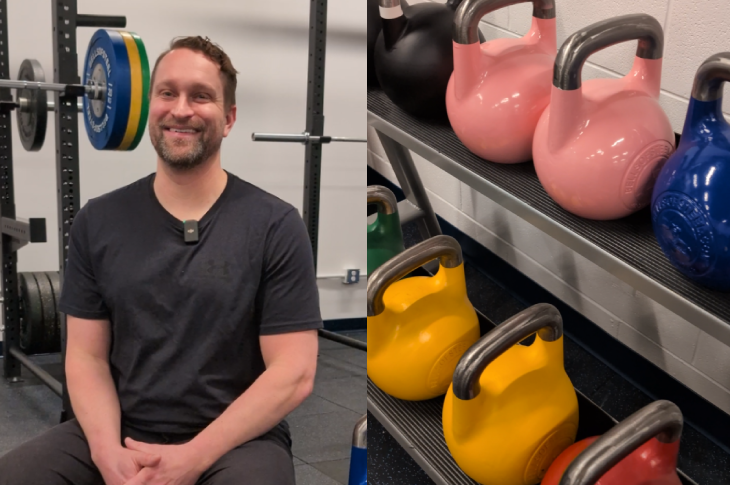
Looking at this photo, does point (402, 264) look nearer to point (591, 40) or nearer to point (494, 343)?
point (494, 343)

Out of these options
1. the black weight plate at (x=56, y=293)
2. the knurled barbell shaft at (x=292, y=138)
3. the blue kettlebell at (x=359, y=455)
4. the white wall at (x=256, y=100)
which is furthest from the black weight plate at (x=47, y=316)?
the blue kettlebell at (x=359, y=455)

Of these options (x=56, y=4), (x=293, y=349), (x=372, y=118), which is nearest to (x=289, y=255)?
(x=293, y=349)

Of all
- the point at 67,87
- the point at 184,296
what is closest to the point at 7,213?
the point at 67,87

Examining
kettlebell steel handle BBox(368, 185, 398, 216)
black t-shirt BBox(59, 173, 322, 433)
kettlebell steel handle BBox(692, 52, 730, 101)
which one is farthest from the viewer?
kettlebell steel handle BBox(368, 185, 398, 216)

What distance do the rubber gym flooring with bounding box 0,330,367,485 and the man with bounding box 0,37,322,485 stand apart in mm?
611

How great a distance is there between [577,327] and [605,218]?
2.98 feet

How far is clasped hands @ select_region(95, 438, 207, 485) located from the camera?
1.02 m

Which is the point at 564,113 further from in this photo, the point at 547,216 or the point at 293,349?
the point at 293,349

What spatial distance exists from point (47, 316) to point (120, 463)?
3.83ft

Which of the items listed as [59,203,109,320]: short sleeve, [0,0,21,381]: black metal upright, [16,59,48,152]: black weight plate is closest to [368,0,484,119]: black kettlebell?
[59,203,109,320]: short sleeve

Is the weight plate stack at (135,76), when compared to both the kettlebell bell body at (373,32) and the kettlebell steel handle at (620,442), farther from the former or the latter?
the kettlebell steel handle at (620,442)

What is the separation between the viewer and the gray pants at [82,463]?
1.04 m

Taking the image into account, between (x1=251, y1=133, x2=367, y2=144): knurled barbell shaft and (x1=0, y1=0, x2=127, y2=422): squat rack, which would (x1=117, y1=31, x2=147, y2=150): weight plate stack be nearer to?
(x1=0, y1=0, x2=127, y2=422): squat rack

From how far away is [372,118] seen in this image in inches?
55.2
